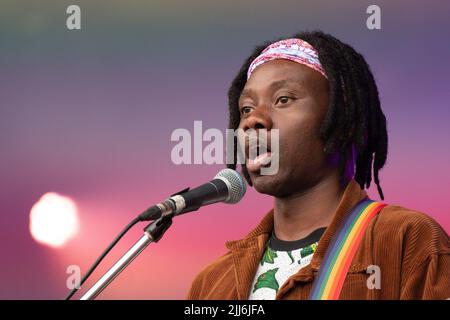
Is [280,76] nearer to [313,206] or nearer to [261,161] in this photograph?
[261,161]

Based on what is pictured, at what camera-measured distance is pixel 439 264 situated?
270 centimetres

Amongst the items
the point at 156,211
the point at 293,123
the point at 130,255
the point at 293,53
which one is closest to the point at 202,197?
the point at 156,211

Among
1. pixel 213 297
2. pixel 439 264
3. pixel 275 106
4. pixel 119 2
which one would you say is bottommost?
pixel 213 297

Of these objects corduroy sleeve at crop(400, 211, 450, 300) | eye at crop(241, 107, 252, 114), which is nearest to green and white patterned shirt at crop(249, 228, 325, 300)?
corduroy sleeve at crop(400, 211, 450, 300)

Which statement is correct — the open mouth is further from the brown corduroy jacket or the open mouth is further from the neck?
the brown corduroy jacket

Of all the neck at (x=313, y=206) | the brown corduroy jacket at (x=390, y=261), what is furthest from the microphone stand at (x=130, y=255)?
the neck at (x=313, y=206)

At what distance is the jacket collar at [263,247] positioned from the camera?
296cm

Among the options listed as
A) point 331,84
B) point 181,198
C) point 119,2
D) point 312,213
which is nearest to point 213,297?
point 312,213

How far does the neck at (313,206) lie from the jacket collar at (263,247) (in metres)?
0.07

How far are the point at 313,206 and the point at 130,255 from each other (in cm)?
92

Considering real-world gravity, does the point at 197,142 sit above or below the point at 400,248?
above
